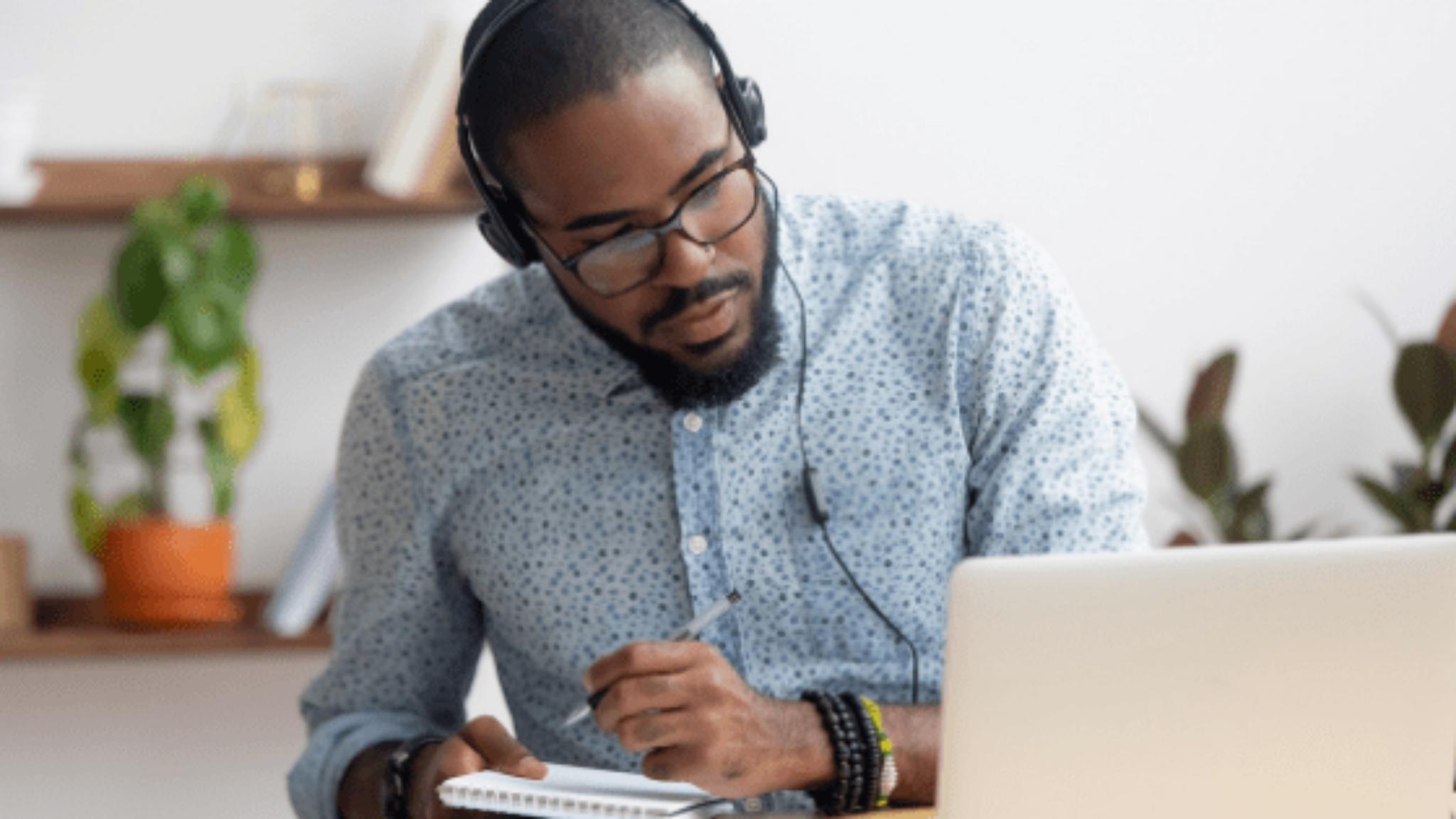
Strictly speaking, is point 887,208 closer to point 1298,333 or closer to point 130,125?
point 1298,333

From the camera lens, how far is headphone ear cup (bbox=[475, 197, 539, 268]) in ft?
4.86

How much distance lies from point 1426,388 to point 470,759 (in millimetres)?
1642

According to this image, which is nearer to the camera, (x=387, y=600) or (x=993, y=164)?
(x=387, y=600)

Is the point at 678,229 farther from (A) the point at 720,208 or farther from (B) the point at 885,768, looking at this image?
(B) the point at 885,768

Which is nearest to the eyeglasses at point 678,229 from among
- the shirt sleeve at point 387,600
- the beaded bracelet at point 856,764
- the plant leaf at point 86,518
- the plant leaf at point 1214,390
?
the shirt sleeve at point 387,600

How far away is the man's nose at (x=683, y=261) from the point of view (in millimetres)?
1393

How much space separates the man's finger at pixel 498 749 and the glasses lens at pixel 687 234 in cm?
39

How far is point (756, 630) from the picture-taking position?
1528 mm

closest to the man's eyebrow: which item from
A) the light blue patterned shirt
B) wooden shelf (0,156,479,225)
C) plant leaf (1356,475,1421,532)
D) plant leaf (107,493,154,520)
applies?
the light blue patterned shirt

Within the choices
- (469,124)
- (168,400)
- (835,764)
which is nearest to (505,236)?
(469,124)

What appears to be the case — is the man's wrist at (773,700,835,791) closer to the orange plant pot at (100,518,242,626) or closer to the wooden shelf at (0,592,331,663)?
the wooden shelf at (0,592,331,663)

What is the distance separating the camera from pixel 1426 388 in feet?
7.79

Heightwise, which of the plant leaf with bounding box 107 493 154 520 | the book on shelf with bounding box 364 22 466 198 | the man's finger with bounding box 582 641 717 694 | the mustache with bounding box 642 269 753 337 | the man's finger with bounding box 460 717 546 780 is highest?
the book on shelf with bounding box 364 22 466 198

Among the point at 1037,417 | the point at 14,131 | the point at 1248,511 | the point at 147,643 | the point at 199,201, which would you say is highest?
the point at 14,131
